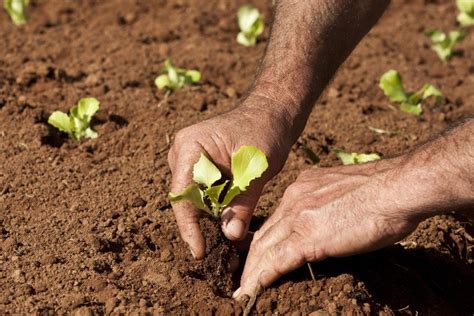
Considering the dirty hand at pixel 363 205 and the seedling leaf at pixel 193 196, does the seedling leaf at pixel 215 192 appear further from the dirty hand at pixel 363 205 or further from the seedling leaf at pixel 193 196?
the dirty hand at pixel 363 205

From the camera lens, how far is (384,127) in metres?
4.18

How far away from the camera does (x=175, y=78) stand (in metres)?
4.33

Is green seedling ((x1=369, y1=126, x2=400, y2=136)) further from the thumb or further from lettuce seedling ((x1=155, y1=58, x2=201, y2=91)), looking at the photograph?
the thumb

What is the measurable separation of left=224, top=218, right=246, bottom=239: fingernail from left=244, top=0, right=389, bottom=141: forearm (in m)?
0.48

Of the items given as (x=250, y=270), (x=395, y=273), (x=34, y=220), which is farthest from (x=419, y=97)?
(x=34, y=220)

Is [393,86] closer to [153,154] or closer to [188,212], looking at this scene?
[153,154]

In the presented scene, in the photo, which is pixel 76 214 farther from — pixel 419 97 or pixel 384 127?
pixel 419 97

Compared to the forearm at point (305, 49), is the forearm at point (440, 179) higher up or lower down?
higher up

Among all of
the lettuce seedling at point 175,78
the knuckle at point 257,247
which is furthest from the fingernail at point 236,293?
the lettuce seedling at point 175,78

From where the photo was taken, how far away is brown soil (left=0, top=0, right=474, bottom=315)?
2.82m

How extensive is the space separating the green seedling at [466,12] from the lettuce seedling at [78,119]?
2573 mm

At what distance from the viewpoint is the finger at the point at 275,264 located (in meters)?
2.74

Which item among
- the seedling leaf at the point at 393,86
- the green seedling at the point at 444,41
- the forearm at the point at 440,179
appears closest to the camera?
the forearm at the point at 440,179

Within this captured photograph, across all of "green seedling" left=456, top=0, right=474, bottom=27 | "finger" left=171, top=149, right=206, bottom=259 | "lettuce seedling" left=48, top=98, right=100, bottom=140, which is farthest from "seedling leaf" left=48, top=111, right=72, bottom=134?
"green seedling" left=456, top=0, right=474, bottom=27
